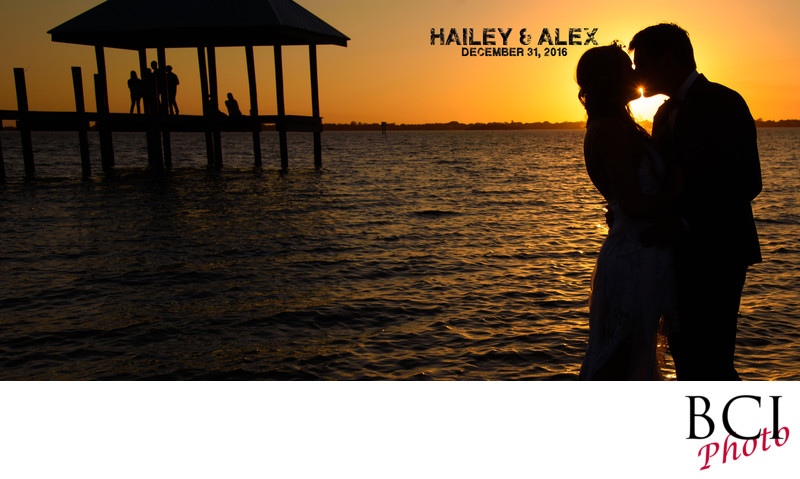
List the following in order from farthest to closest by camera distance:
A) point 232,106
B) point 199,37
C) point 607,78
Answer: point 232,106 < point 199,37 < point 607,78

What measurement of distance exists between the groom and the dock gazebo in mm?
21528

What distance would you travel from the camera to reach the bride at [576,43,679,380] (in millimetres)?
2621

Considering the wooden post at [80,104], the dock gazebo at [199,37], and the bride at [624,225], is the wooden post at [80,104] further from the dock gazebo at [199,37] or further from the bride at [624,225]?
the bride at [624,225]

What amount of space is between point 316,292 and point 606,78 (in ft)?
19.1

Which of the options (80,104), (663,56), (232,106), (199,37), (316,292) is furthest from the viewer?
(232,106)

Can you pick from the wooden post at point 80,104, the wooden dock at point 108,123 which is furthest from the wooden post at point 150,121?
the wooden post at point 80,104

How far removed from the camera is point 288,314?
7039mm

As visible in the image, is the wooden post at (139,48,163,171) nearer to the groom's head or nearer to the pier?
the pier

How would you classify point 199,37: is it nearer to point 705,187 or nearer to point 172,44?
point 172,44

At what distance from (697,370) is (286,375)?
10.8 feet

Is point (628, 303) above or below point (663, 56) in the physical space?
below

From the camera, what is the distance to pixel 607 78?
8.56 feet
